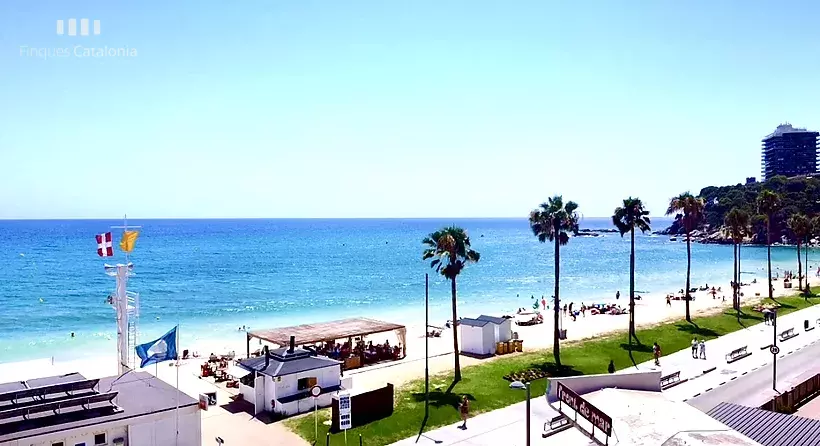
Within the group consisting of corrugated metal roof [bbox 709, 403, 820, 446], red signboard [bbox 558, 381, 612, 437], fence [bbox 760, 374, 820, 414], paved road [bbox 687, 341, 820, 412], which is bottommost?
paved road [bbox 687, 341, 820, 412]

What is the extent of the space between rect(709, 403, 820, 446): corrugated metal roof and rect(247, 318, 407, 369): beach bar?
61.7 feet

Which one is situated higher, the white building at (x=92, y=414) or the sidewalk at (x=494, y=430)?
the white building at (x=92, y=414)

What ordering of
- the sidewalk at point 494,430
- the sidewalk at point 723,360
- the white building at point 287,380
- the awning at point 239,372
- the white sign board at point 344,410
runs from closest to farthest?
the white sign board at point 344,410 < the sidewalk at point 494,430 < the white building at point 287,380 < the awning at point 239,372 < the sidewalk at point 723,360

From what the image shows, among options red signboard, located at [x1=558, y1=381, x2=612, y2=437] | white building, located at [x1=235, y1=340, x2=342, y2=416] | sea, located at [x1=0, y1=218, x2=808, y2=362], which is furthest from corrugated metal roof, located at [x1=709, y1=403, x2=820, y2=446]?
sea, located at [x1=0, y1=218, x2=808, y2=362]

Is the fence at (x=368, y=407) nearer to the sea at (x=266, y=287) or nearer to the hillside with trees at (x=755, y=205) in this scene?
the sea at (x=266, y=287)

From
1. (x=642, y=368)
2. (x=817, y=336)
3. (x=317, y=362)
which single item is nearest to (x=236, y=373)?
(x=317, y=362)

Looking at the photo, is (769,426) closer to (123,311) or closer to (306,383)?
(306,383)

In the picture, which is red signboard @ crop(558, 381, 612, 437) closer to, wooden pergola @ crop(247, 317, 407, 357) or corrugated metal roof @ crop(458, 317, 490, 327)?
wooden pergola @ crop(247, 317, 407, 357)

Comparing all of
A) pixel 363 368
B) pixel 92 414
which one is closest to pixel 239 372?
pixel 363 368

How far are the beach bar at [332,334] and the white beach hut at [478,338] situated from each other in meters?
3.83

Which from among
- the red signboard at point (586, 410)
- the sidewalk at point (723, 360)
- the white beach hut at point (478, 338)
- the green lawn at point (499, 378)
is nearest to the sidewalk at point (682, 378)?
the sidewalk at point (723, 360)

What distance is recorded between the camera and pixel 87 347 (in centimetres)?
4238

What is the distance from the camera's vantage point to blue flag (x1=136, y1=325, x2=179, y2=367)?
63.5 feet

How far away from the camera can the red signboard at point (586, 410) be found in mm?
14562
